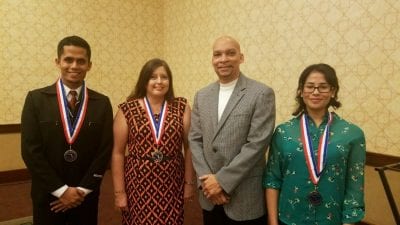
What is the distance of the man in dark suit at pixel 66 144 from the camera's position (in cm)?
191

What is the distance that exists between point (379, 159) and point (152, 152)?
6.14ft

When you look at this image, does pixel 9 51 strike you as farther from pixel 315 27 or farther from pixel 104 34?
pixel 315 27

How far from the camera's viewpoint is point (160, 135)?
2.04 metres

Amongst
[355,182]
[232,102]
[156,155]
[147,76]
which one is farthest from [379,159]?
[147,76]

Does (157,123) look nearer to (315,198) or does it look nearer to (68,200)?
(68,200)

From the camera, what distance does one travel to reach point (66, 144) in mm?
1948

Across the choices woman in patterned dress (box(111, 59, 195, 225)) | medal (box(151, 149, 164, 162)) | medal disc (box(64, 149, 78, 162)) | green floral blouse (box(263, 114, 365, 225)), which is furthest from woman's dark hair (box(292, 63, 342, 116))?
medal disc (box(64, 149, 78, 162))

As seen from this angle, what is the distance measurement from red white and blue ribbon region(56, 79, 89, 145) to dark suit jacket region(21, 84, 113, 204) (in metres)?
0.02

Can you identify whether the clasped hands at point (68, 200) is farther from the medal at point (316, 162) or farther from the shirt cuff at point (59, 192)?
the medal at point (316, 162)

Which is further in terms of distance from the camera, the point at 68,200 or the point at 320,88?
the point at 68,200

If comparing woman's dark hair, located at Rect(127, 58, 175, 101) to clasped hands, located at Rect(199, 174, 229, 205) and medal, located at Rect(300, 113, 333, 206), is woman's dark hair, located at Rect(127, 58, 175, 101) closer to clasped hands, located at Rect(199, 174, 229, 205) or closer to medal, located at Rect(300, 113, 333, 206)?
clasped hands, located at Rect(199, 174, 229, 205)

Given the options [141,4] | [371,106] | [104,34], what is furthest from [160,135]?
[141,4]

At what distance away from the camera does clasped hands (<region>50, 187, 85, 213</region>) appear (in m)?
1.92

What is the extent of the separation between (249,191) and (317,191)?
1.25ft
